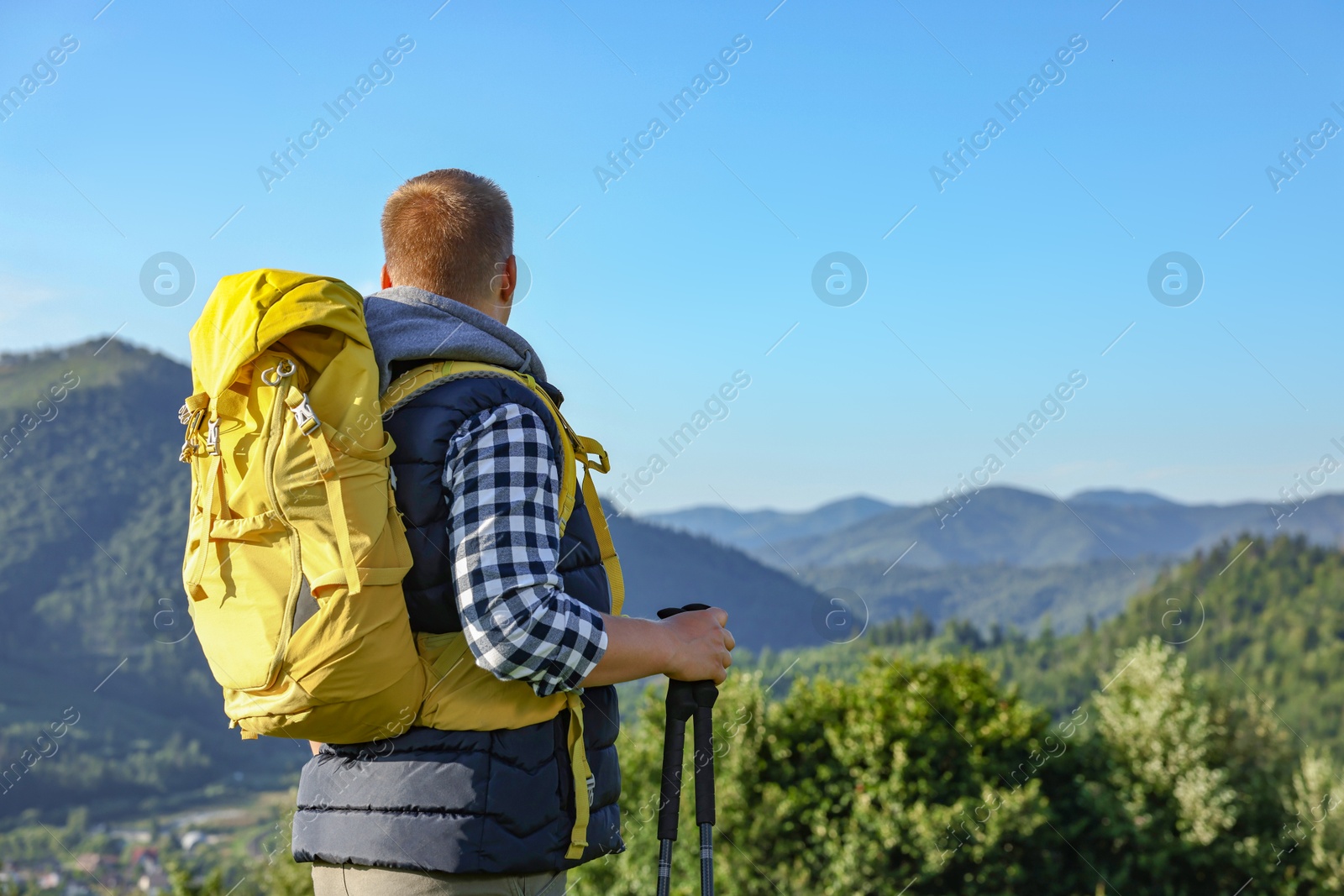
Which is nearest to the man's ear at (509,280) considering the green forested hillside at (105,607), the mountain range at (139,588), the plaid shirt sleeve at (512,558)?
the plaid shirt sleeve at (512,558)

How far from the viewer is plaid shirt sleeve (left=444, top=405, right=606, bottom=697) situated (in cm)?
176

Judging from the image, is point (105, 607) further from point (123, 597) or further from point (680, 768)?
point (680, 768)

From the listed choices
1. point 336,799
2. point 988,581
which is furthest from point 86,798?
point 988,581

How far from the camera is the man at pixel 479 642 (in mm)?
1774

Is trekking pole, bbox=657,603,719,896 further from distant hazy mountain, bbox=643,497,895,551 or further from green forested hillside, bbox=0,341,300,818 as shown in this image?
distant hazy mountain, bbox=643,497,895,551

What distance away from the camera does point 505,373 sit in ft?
6.31

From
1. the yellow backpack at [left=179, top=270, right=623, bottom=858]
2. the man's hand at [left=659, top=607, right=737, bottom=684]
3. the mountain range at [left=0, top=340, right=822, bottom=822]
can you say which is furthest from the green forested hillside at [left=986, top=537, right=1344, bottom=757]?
the yellow backpack at [left=179, top=270, right=623, bottom=858]

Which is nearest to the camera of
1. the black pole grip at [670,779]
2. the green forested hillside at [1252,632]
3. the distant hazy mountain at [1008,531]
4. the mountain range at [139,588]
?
the black pole grip at [670,779]

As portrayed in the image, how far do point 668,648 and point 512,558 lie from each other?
1.36 ft

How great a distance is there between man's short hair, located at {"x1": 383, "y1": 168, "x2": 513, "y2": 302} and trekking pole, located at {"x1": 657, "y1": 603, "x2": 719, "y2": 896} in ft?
2.66

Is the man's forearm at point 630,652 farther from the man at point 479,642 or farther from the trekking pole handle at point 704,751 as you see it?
the trekking pole handle at point 704,751

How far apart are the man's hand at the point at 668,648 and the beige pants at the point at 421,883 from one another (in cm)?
37

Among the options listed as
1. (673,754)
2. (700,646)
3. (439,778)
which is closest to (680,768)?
(673,754)

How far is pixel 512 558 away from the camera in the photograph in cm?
178
